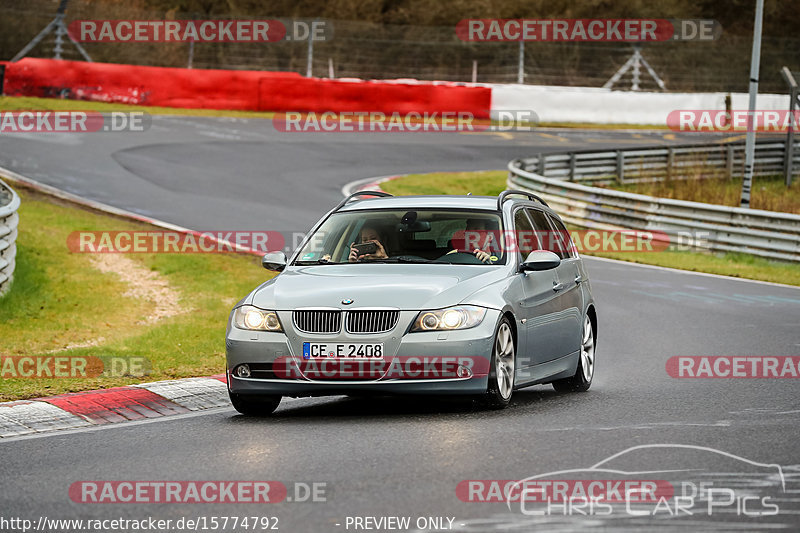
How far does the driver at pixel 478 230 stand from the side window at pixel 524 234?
27 centimetres

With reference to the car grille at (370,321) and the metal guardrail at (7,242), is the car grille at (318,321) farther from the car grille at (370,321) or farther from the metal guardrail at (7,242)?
the metal guardrail at (7,242)

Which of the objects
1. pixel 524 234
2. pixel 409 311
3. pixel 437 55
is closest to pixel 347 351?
pixel 409 311

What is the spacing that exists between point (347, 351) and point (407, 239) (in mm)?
1748

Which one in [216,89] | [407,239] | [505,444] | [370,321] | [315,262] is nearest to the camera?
[505,444]

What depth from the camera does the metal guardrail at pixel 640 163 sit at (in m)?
32.7

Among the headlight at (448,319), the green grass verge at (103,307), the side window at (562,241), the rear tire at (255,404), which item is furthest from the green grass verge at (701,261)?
the rear tire at (255,404)

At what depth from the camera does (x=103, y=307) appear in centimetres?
1620

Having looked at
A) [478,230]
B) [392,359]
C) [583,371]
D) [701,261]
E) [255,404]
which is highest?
[478,230]

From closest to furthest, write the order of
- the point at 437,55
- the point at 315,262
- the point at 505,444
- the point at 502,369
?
the point at 505,444, the point at 502,369, the point at 315,262, the point at 437,55

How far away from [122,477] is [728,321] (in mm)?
10608

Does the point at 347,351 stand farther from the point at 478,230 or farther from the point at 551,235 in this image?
the point at 551,235

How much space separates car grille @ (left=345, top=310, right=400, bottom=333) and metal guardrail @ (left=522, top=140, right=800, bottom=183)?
2271cm

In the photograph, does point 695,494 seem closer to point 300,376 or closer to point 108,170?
point 300,376

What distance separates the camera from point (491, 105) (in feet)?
147
